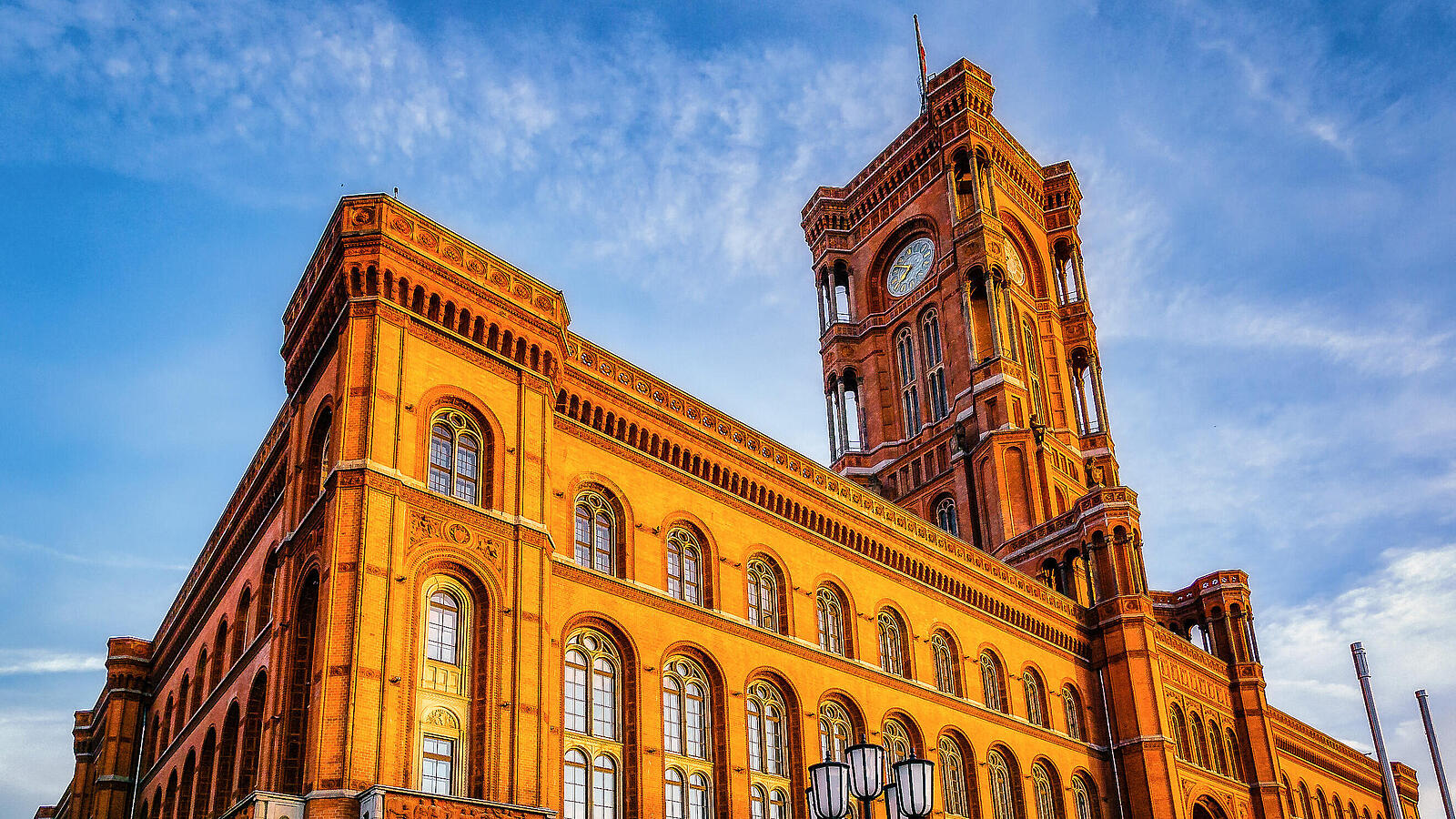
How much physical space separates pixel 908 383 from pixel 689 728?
111 feet

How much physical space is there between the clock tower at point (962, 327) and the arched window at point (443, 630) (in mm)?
32523

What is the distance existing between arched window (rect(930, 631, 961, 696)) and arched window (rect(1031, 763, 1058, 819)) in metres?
4.54

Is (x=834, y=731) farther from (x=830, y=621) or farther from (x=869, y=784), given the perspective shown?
(x=869, y=784)

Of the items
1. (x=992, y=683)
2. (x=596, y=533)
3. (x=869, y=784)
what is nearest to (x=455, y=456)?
(x=596, y=533)

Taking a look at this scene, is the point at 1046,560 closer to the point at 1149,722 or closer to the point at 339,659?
the point at 1149,722

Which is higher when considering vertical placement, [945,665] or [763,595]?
[763,595]

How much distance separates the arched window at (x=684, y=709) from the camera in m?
30.8

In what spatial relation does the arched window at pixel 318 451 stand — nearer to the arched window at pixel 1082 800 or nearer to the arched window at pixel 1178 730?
the arched window at pixel 1082 800

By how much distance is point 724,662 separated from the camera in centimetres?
3247

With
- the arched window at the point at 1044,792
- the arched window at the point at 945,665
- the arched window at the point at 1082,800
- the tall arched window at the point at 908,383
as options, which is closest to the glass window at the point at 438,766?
the arched window at the point at 945,665

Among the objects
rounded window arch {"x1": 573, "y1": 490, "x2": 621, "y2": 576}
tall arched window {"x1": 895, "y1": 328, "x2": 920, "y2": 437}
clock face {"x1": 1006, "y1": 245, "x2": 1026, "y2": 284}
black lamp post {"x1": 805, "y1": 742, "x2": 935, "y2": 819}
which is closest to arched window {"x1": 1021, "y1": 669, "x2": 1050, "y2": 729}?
tall arched window {"x1": 895, "y1": 328, "x2": 920, "y2": 437}

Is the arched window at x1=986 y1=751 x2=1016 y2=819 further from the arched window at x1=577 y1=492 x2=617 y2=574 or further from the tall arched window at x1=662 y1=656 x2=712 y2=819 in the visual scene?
the arched window at x1=577 y1=492 x2=617 y2=574

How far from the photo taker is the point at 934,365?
61125mm

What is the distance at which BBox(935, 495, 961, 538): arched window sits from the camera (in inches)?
2244
